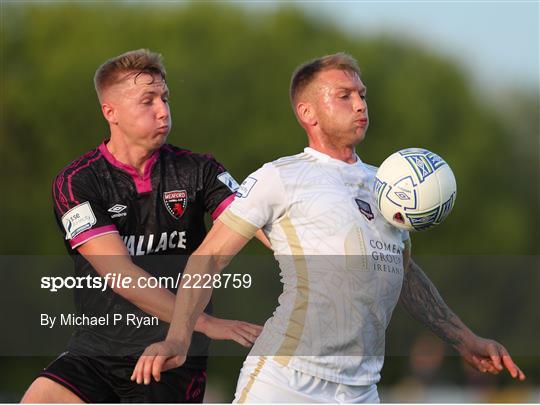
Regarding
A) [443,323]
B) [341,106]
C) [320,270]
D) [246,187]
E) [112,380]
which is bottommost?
[112,380]

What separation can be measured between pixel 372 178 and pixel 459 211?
97.2 feet

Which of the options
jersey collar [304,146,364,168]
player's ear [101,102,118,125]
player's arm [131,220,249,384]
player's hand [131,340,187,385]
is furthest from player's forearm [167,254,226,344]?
player's ear [101,102,118,125]

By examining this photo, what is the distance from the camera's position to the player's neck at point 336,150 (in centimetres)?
739

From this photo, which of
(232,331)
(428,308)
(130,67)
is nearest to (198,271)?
(232,331)

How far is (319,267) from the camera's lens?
702cm

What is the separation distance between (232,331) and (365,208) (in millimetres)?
Answer: 1262

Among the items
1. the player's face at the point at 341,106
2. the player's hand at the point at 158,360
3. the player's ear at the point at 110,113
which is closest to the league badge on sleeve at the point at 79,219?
the player's ear at the point at 110,113

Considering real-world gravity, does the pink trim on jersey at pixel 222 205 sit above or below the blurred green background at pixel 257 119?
above

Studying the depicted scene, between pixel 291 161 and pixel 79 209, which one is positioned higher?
→ pixel 291 161

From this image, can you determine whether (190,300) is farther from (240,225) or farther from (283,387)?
(283,387)

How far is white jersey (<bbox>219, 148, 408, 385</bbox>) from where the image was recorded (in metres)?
6.96

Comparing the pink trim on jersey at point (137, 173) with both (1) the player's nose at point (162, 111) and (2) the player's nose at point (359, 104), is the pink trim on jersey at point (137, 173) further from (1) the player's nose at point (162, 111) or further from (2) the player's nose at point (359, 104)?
(2) the player's nose at point (359, 104)

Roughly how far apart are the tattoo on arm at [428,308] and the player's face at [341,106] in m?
1.18

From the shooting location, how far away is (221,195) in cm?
822
